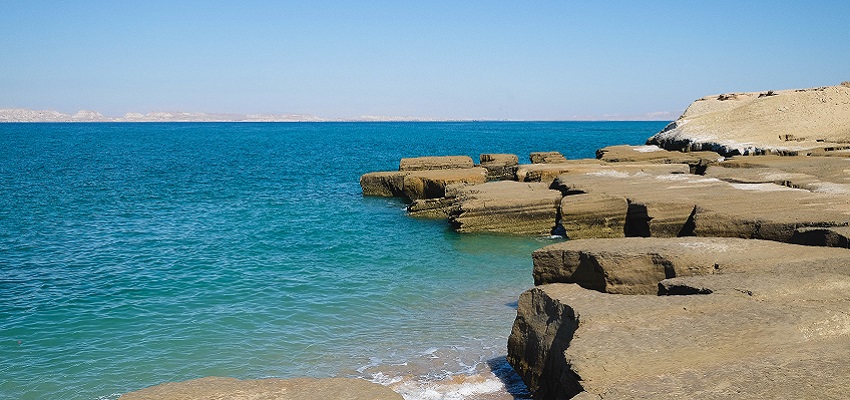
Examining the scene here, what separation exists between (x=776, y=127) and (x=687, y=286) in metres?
29.6

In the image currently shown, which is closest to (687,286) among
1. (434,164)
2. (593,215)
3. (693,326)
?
(693,326)

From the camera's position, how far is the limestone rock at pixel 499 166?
107 feet

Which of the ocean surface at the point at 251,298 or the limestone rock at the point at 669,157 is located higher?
the limestone rock at the point at 669,157

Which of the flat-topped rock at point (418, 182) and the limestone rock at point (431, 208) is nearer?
the limestone rock at point (431, 208)

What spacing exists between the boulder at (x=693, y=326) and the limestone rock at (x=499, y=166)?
2145 centimetres

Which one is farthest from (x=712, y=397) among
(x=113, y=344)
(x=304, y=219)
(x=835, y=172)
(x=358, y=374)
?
(x=304, y=219)

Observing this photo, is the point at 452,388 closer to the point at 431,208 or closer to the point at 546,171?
the point at 431,208

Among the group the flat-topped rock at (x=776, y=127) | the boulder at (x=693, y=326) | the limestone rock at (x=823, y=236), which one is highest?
the flat-topped rock at (x=776, y=127)

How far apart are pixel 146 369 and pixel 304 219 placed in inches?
567

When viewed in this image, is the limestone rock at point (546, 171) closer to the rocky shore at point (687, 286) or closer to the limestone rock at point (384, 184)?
the rocky shore at point (687, 286)

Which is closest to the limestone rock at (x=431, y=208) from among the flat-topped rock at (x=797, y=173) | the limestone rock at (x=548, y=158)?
the flat-topped rock at (x=797, y=173)

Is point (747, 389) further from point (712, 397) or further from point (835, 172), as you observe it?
point (835, 172)

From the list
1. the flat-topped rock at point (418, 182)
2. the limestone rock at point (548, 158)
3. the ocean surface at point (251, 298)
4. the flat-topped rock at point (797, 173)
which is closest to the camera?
the ocean surface at point (251, 298)

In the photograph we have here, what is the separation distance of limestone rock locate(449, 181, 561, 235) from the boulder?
380 inches
